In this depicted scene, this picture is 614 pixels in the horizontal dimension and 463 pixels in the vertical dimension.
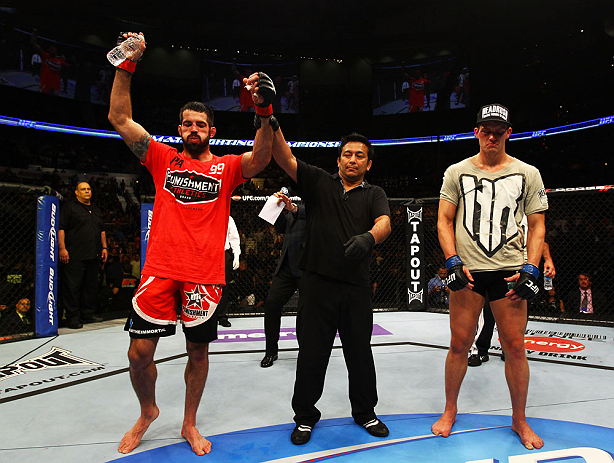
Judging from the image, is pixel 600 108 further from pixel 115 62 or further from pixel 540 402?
pixel 115 62

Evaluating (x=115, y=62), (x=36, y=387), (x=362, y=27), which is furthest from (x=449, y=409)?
(x=362, y=27)

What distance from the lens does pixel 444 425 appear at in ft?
7.20

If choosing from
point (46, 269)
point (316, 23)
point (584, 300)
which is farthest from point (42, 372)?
point (316, 23)

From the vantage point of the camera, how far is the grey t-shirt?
2178 millimetres

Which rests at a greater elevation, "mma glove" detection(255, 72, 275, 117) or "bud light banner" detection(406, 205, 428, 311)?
"mma glove" detection(255, 72, 275, 117)

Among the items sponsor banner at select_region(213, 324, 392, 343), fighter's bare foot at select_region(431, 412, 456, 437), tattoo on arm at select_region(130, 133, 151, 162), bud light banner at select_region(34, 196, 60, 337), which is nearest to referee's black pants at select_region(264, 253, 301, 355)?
sponsor banner at select_region(213, 324, 392, 343)

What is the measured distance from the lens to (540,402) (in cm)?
261

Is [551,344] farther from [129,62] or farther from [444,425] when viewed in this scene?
[129,62]

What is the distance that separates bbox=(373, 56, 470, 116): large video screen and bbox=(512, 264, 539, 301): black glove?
48.1 feet

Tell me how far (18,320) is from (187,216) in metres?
4.35

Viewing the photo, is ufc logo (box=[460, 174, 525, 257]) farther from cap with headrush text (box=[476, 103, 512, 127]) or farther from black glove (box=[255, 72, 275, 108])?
black glove (box=[255, 72, 275, 108])

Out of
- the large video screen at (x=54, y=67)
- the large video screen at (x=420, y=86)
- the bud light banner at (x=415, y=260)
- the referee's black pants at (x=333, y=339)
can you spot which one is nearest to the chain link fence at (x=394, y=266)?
the bud light banner at (x=415, y=260)

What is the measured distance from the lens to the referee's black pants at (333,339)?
224 centimetres

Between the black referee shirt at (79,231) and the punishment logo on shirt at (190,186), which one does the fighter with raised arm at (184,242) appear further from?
the black referee shirt at (79,231)
